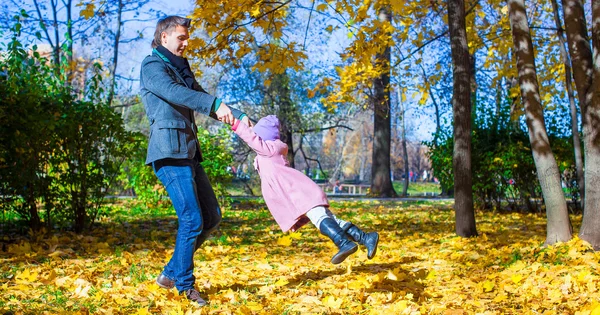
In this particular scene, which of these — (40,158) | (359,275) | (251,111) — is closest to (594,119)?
(359,275)

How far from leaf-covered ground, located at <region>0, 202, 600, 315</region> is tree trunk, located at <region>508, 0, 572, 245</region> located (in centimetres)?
35

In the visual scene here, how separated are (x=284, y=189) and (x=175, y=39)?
1301 mm

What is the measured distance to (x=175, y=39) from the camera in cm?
404

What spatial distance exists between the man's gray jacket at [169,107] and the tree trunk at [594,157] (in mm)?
3929

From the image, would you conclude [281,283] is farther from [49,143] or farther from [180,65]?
[49,143]

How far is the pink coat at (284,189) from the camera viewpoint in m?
4.44

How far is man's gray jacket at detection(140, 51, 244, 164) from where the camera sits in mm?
3777

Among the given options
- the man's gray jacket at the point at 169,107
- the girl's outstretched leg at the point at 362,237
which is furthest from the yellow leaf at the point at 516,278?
the man's gray jacket at the point at 169,107

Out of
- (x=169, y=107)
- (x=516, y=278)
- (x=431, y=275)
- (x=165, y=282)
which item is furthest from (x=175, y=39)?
(x=516, y=278)

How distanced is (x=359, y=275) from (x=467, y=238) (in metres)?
2.95

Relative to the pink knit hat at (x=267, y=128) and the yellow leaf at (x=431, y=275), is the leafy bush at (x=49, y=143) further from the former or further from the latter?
the yellow leaf at (x=431, y=275)

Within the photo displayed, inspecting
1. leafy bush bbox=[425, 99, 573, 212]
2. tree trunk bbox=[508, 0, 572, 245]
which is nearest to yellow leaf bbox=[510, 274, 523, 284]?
tree trunk bbox=[508, 0, 572, 245]

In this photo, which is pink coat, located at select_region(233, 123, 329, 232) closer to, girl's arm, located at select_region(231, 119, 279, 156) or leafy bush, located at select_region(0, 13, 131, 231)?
girl's arm, located at select_region(231, 119, 279, 156)

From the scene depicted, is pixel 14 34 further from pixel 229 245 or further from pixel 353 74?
pixel 353 74
